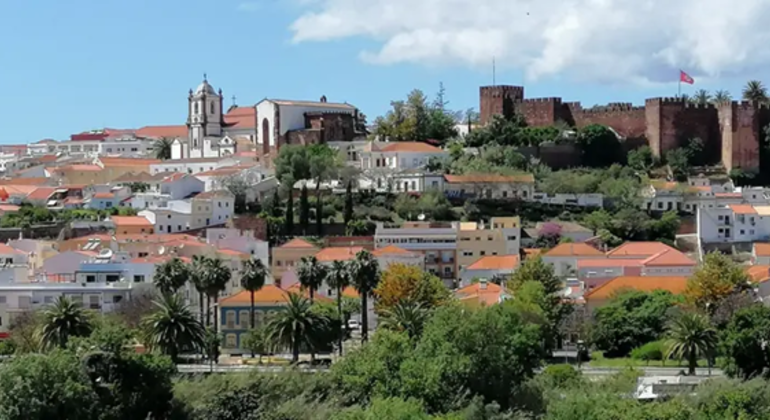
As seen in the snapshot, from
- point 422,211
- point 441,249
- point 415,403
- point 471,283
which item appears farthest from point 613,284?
point 415,403

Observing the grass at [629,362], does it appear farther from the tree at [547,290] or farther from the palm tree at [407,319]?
the palm tree at [407,319]

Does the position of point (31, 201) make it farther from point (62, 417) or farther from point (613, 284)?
point (62, 417)

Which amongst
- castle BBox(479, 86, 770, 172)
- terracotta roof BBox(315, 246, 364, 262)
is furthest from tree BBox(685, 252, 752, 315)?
castle BBox(479, 86, 770, 172)

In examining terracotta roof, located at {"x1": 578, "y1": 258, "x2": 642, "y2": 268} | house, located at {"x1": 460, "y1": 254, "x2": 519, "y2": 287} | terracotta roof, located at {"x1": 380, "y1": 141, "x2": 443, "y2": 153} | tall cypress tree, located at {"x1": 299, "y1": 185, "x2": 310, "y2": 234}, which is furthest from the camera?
terracotta roof, located at {"x1": 380, "y1": 141, "x2": 443, "y2": 153}

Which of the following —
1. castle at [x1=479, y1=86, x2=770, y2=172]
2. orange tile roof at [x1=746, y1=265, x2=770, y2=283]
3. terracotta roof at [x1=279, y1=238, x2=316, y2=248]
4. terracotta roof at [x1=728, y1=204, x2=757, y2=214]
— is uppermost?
castle at [x1=479, y1=86, x2=770, y2=172]

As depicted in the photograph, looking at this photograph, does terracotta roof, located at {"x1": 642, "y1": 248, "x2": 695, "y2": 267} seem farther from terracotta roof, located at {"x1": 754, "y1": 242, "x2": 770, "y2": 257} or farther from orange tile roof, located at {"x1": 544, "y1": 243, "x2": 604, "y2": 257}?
terracotta roof, located at {"x1": 754, "y1": 242, "x2": 770, "y2": 257}

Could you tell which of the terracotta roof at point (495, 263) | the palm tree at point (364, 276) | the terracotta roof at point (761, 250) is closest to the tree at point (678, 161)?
the terracotta roof at point (761, 250)
